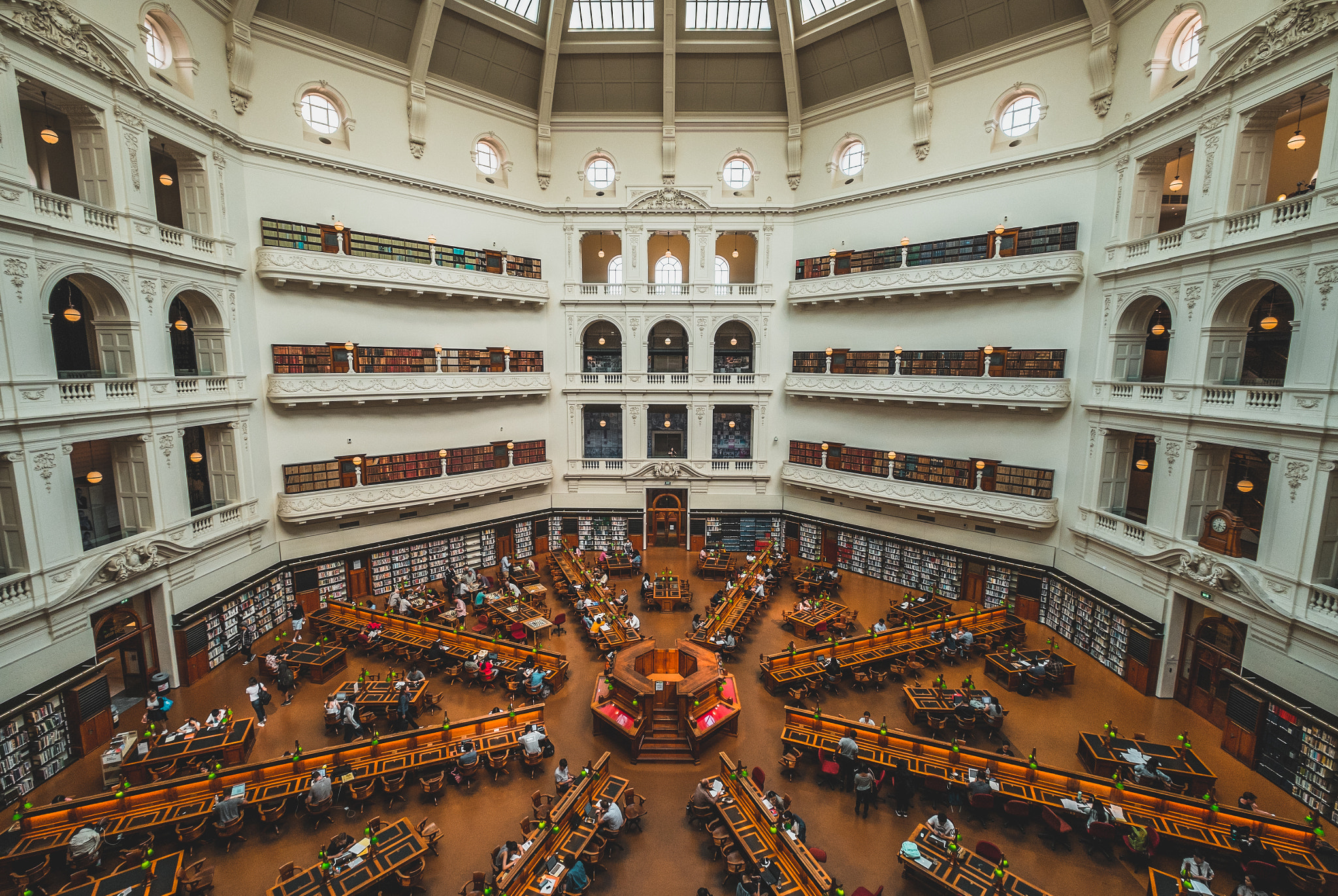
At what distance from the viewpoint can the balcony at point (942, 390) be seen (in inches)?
685

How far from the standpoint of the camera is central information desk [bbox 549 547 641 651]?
16.5 metres

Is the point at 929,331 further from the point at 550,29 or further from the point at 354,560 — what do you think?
the point at 354,560

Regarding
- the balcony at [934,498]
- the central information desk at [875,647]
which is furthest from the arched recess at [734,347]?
the central information desk at [875,647]

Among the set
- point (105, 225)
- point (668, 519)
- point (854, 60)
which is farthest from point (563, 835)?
point (854, 60)

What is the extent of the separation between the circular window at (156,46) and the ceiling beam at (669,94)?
14659mm

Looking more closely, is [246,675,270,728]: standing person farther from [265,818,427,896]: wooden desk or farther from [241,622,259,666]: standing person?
[265,818,427,896]: wooden desk

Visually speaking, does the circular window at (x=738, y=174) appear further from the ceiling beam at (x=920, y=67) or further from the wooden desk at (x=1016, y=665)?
the wooden desk at (x=1016, y=665)

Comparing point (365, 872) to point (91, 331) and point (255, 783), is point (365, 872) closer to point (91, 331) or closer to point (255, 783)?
point (255, 783)

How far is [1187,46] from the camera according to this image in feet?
46.5

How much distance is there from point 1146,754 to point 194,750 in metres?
19.3

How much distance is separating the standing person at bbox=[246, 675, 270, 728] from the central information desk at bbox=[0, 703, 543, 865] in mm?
2700

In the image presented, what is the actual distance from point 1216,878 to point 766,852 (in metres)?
7.68

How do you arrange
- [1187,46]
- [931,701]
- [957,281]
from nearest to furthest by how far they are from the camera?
1. [931,701]
2. [1187,46]
3. [957,281]

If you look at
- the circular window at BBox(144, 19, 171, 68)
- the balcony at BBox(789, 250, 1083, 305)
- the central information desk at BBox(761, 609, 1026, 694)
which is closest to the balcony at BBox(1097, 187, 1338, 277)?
the balcony at BBox(789, 250, 1083, 305)
